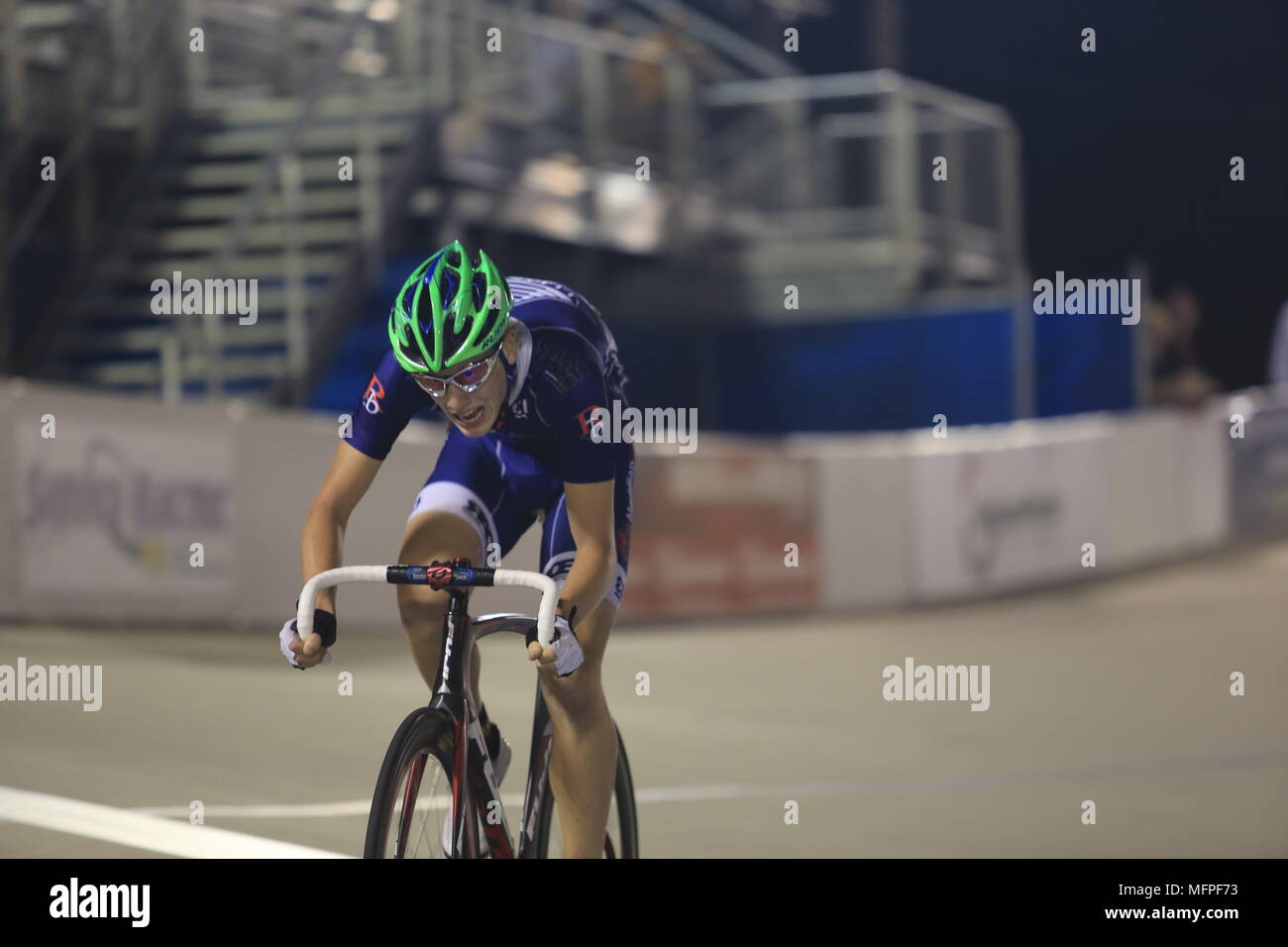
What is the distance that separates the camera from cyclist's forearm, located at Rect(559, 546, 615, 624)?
161 inches

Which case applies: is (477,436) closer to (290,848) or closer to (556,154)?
(290,848)

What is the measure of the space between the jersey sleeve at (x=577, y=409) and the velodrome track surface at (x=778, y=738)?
1.50 meters

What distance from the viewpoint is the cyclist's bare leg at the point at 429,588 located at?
4.26 metres

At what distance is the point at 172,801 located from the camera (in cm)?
643

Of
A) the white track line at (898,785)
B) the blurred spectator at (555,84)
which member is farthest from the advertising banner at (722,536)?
the blurred spectator at (555,84)

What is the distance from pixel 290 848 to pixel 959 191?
13.0 m

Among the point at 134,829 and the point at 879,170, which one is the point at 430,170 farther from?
the point at 134,829

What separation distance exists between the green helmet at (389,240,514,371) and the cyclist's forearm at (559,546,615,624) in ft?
1.60

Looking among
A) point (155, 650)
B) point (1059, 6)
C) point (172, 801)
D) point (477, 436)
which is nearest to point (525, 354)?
point (477, 436)

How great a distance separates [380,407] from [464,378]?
0.84 ft
